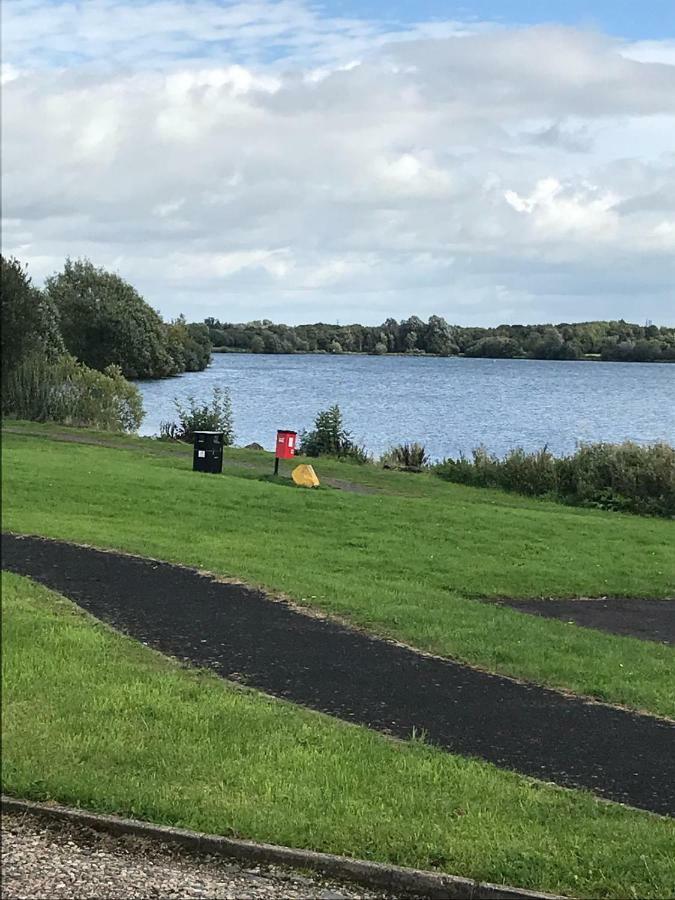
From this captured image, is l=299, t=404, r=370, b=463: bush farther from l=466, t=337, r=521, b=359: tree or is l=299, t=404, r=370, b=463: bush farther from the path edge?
l=466, t=337, r=521, b=359: tree

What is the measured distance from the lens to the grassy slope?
880 cm

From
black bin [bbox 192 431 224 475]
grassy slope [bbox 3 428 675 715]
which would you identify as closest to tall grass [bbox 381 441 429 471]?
black bin [bbox 192 431 224 475]

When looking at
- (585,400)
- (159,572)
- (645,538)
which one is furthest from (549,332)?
(159,572)

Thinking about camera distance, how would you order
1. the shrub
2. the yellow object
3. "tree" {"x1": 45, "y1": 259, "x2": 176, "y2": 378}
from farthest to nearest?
1. the shrub
2. the yellow object
3. "tree" {"x1": 45, "y1": 259, "x2": 176, "y2": 378}

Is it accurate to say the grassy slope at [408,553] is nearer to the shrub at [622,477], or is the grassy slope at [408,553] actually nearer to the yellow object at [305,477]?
the yellow object at [305,477]

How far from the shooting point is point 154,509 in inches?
574

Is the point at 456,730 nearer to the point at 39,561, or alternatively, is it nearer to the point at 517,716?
the point at 517,716

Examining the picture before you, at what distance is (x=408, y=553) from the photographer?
14.0 m

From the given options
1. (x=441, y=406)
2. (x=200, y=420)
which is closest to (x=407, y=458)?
(x=200, y=420)

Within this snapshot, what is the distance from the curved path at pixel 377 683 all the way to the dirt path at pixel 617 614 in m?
3.39

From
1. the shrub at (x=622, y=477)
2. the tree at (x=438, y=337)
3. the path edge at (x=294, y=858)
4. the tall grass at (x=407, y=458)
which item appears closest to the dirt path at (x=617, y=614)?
the path edge at (x=294, y=858)

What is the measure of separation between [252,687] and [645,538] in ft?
40.1

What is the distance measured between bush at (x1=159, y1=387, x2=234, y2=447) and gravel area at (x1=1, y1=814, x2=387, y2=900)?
26.6 metres

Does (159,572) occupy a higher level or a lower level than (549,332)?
lower
